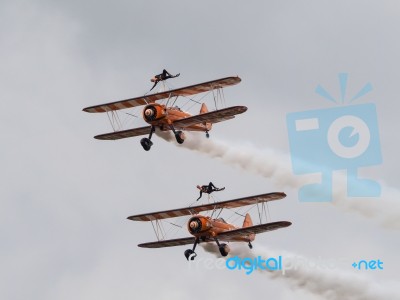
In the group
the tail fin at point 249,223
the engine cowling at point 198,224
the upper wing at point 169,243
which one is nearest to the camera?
the engine cowling at point 198,224

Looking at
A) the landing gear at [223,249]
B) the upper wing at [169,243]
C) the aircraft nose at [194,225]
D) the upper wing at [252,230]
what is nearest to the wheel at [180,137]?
the aircraft nose at [194,225]

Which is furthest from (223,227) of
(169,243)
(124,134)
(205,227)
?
(124,134)

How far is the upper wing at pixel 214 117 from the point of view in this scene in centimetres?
6288

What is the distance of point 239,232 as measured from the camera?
210 ft

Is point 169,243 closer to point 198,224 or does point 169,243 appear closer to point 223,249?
point 198,224

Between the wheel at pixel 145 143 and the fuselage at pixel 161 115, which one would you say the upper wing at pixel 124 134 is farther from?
the wheel at pixel 145 143

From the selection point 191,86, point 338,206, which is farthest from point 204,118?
point 338,206

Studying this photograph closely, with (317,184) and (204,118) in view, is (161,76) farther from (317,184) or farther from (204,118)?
(317,184)

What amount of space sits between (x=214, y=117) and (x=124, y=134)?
5990 mm

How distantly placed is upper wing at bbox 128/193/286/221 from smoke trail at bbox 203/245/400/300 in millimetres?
1858

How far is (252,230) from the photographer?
2488 inches

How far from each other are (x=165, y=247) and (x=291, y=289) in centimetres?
717

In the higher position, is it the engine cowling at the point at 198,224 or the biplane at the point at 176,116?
the biplane at the point at 176,116

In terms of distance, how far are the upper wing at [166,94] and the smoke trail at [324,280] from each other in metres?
7.01
